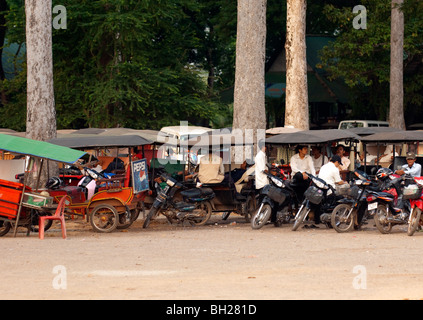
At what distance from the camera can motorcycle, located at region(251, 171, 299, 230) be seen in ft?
57.6

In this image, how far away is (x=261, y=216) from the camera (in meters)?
17.7

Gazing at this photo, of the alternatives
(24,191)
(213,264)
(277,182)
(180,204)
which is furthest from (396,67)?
(213,264)

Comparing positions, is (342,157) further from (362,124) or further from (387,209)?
(362,124)

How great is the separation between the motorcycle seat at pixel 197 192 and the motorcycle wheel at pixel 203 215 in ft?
0.96

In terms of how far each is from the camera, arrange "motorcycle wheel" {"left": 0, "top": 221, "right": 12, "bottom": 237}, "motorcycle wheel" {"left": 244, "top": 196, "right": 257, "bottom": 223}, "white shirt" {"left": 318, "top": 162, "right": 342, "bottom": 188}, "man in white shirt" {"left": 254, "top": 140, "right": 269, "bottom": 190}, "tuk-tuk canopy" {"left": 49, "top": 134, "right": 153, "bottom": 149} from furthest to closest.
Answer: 1. "motorcycle wheel" {"left": 244, "top": 196, "right": 257, "bottom": 223}
2. "man in white shirt" {"left": 254, "top": 140, "right": 269, "bottom": 190}
3. "tuk-tuk canopy" {"left": 49, "top": 134, "right": 153, "bottom": 149}
4. "white shirt" {"left": 318, "top": 162, "right": 342, "bottom": 188}
5. "motorcycle wheel" {"left": 0, "top": 221, "right": 12, "bottom": 237}

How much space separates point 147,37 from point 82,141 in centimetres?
1727

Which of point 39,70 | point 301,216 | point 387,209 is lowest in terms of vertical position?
point 301,216

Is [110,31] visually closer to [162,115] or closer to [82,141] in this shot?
[162,115]

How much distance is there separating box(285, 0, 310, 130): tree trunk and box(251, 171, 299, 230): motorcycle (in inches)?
376

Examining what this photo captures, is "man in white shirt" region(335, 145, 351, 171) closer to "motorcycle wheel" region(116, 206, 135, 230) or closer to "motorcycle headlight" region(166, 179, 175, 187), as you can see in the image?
"motorcycle headlight" region(166, 179, 175, 187)

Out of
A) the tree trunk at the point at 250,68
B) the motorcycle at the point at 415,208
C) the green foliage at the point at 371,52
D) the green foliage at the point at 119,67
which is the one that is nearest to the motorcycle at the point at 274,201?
the motorcycle at the point at 415,208

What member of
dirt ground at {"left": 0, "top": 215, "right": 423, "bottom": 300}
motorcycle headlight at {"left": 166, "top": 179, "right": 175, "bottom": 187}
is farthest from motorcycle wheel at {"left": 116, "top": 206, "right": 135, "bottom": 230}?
motorcycle headlight at {"left": 166, "top": 179, "right": 175, "bottom": 187}

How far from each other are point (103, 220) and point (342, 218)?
464 centimetres

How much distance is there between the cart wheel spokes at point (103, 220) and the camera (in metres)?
17.3
